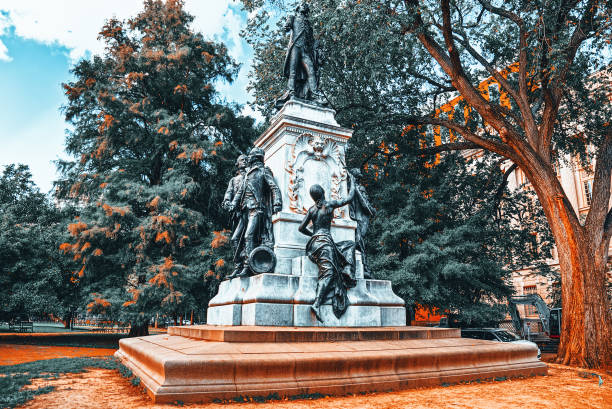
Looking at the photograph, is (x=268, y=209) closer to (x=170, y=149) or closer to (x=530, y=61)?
(x=530, y=61)

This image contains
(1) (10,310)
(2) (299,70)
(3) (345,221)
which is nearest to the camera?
(3) (345,221)

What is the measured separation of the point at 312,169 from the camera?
8703 mm

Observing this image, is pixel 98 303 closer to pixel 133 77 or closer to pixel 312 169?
pixel 133 77

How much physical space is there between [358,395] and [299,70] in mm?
7390

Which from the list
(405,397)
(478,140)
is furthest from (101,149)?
(405,397)

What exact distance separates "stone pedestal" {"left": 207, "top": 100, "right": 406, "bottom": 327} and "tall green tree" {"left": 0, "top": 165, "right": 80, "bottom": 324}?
12.9m

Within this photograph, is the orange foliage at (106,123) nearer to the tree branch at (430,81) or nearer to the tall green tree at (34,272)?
the tall green tree at (34,272)

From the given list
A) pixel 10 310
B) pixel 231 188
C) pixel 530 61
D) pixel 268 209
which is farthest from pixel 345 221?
pixel 10 310

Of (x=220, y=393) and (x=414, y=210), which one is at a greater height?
(x=414, y=210)

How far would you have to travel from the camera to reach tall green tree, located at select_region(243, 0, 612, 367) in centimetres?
1148

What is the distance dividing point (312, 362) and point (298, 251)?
3.41m

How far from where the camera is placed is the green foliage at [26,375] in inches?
166

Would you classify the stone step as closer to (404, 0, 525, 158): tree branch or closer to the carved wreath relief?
the carved wreath relief

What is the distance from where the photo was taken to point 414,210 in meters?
17.9
